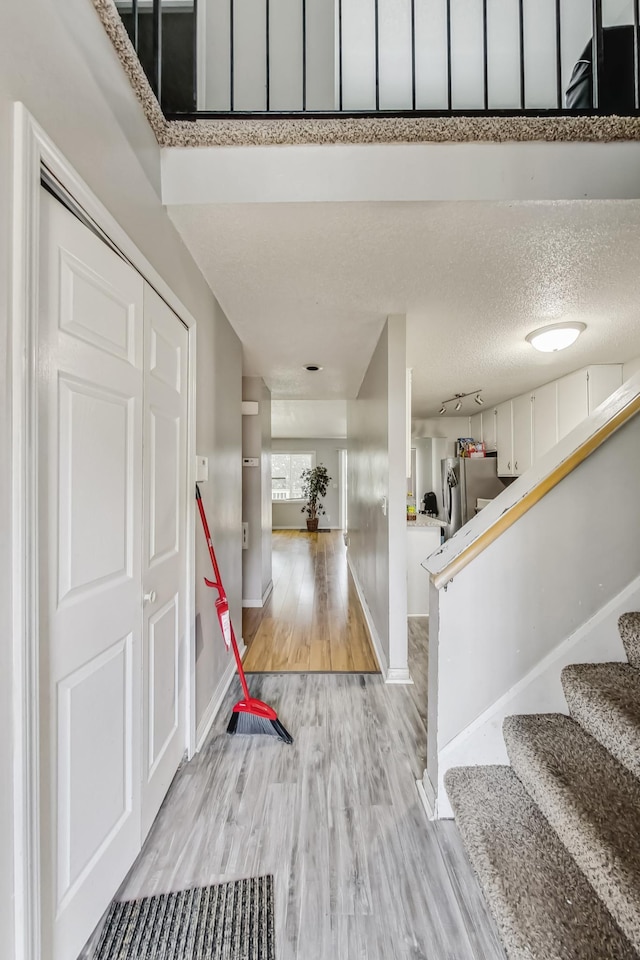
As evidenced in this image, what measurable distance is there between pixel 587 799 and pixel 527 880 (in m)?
0.25

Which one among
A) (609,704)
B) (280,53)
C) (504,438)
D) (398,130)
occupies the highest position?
(280,53)

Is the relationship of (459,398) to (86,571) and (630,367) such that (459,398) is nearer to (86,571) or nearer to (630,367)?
(630,367)

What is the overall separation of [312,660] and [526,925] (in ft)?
6.32

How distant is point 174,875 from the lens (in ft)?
4.09

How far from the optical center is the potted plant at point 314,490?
8953 millimetres

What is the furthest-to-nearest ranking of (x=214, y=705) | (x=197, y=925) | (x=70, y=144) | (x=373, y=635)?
(x=373, y=635)
(x=214, y=705)
(x=197, y=925)
(x=70, y=144)

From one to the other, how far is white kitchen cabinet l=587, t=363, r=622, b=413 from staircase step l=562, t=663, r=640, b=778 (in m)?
2.91

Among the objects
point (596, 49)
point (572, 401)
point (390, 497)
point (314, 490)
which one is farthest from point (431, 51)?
point (314, 490)

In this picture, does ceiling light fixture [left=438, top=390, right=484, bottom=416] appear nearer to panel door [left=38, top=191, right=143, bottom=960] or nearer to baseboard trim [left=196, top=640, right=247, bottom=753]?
baseboard trim [left=196, top=640, right=247, bottom=753]

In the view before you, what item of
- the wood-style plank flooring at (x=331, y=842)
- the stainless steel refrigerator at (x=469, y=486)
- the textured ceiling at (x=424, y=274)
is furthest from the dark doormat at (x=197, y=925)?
the stainless steel refrigerator at (x=469, y=486)

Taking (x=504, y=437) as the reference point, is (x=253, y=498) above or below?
below

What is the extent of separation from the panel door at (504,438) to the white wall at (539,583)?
356 centimetres

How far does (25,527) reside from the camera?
78 cm

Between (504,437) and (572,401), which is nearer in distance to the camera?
(572,401)
